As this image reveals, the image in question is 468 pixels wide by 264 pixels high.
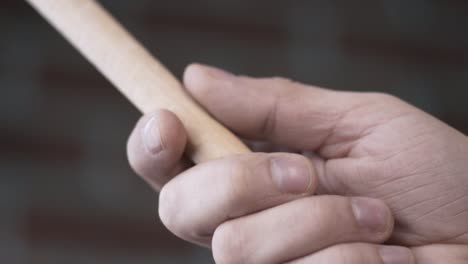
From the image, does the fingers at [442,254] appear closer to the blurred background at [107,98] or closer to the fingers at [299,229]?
the fingers at [299,229]

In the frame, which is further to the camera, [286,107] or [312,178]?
[286,107]

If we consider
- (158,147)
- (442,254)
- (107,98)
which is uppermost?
(107,98)

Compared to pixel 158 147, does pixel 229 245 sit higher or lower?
lower

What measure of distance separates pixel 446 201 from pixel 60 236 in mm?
884

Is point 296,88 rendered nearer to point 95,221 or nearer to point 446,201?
point 446,201

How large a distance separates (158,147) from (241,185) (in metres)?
0.09

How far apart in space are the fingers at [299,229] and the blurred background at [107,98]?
77cm

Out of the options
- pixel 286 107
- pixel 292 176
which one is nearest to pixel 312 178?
pixel 292 176

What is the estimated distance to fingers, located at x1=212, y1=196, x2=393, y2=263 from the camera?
0.47 meters

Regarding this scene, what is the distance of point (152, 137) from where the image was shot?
1.69ft

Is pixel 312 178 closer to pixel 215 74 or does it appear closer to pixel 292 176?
pixel 292 176

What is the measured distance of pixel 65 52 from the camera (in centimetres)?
127

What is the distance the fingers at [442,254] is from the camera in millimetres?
546

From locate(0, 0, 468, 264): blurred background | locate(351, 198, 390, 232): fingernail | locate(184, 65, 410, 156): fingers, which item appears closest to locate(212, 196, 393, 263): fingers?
locate(351, 198, 390, 232): fingernail
